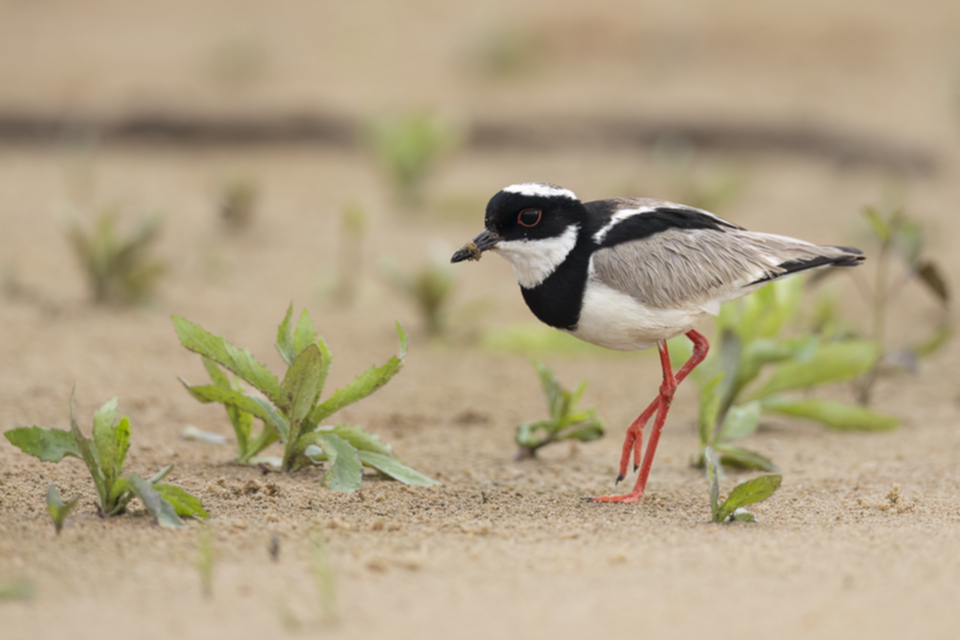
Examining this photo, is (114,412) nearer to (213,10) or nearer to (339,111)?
(339,111)

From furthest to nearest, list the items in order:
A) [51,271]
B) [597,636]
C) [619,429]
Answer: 1. [51,271]
2. [619,429]
3. [597,636]

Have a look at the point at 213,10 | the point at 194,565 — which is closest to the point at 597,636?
the point at 194,565

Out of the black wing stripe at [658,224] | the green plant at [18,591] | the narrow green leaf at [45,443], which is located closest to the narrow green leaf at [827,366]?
the black wing stripe at [658,224]

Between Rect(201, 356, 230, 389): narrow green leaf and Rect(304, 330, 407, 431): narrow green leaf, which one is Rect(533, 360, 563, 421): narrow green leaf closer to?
Rect(304, 330, 407, 431): narrow green leaf

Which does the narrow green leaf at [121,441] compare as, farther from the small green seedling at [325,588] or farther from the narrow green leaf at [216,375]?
the small green seedling at [325,588]

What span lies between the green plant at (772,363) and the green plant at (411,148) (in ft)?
15.2

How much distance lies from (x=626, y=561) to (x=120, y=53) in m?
11.7

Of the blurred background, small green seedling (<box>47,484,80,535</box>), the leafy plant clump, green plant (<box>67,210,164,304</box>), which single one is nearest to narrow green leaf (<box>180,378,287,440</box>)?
the leafy plant clump

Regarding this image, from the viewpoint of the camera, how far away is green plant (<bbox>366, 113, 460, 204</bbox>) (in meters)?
8.94

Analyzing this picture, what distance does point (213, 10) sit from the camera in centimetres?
1436

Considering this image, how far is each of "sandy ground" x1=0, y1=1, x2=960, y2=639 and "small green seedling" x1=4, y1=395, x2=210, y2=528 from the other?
81 millimetres

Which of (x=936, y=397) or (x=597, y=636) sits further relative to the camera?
(x=936, y=397)

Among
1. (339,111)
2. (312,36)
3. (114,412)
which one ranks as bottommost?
(114,412)

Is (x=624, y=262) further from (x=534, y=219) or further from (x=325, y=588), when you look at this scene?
(x=325, y=588)
